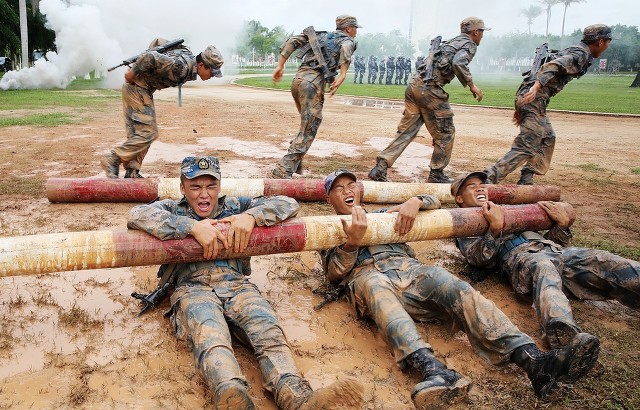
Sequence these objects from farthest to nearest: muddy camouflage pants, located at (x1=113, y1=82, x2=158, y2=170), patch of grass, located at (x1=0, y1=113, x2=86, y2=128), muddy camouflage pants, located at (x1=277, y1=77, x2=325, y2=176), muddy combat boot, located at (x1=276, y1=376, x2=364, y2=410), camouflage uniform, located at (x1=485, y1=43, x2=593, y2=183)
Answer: patch of grass, located at (x1=0, y1=113, x2=86, y2=128)
muddy camouflage pants, located at (x1=277, y1=77, x2=325, y2=176)
camouflage uniform, located at (x1=485, y1=43, x2=593, y2=183)
muddy camouflage pants, located at (x1=113, y1=82, x2=158, y2=170)
muddy combat boot, located at (x1=276, y1=376, x2=364, y2=410)

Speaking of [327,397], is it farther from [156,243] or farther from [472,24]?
[472,24]

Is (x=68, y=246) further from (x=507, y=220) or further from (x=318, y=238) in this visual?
(x=507, y=220)

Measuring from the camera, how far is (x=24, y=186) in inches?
253

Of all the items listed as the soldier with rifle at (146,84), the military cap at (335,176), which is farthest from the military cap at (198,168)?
the soldier with rifle at (146,84)

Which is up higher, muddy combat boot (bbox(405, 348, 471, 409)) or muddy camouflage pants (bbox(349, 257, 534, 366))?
muddy camouflage pants (bbox(349, 257, 534, 366))

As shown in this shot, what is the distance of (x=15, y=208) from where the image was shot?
5.61 m

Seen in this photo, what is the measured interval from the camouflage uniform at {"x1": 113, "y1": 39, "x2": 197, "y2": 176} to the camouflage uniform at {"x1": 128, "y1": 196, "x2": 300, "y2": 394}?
326cm

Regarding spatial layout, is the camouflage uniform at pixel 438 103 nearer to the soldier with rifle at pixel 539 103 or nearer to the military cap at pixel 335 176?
the soldier with rifle at pixel 539 103

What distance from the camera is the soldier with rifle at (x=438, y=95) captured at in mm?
6996

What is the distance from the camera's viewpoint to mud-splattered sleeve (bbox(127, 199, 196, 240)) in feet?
10.4

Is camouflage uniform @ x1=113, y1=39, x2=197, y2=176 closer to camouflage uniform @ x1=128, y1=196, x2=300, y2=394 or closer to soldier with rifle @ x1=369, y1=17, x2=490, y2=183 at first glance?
soldier with rifle @ x1=369, y1=17, x2=490, y2=183

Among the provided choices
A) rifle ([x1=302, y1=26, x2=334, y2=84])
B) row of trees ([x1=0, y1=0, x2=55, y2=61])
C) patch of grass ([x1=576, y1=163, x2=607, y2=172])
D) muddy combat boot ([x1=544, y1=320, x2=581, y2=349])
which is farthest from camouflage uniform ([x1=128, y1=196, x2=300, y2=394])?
row of trees ([x1=0, y1=0, x2=55, y2=61])

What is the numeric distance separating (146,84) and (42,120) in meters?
7.50

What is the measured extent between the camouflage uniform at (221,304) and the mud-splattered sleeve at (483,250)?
1.62m
